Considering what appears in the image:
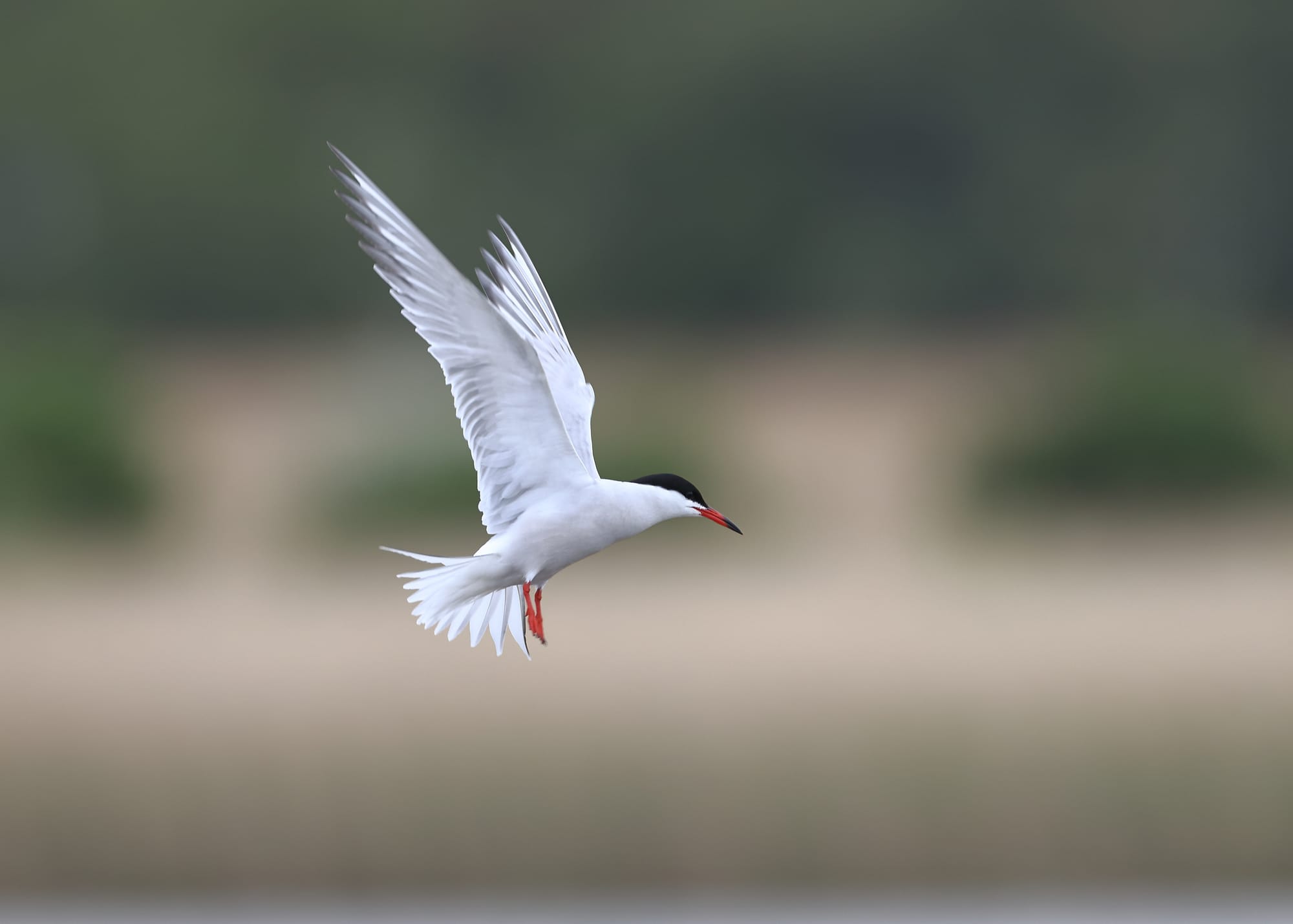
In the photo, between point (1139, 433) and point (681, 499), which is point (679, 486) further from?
point (1139, 433)

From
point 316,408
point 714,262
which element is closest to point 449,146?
point 714,262

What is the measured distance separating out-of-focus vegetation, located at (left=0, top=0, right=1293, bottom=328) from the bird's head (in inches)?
924

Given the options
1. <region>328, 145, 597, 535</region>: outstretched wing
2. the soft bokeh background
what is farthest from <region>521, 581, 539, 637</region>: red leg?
the soft bokeh background

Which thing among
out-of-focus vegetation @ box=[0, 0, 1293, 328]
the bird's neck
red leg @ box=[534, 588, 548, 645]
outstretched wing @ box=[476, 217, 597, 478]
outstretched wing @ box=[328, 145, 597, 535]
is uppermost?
out-of-focus vegetation @ box=[0, 0, 1293, 328]

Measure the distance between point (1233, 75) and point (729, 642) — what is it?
56.9 ft

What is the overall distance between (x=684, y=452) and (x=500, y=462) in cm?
1125

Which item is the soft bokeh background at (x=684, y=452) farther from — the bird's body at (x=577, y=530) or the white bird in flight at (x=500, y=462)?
the bird's body at (x=577, y=530)

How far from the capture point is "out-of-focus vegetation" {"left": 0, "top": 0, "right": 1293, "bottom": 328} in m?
27.1

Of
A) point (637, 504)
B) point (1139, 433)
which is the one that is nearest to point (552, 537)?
point (637, 504)

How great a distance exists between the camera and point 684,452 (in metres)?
14.3

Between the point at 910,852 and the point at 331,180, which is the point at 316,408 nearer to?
the point at 331,180

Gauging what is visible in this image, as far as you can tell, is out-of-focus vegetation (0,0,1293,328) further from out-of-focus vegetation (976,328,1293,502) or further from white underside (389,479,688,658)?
white underside (389,479,688,658)

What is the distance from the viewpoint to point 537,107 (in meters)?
29.1

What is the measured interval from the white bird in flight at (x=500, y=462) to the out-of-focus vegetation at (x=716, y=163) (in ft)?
76.6
